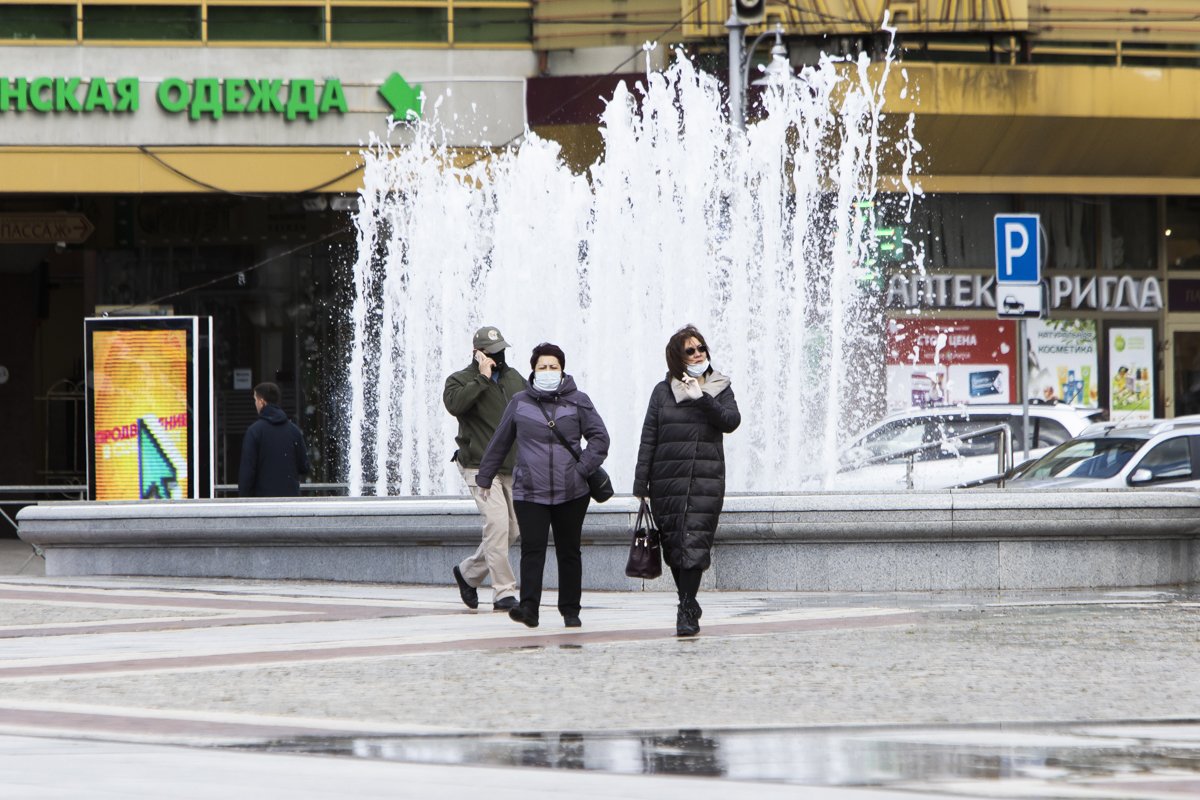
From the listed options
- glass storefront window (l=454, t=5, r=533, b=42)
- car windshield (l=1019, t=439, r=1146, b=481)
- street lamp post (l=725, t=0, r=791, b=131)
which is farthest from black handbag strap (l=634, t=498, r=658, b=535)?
glass storefront window (l=454, t=5, r=533, b=42)

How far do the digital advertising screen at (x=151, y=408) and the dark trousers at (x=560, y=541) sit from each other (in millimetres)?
6458

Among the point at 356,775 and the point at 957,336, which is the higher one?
the point at 957,336

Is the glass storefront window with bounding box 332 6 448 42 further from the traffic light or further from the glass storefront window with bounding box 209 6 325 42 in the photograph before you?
the traffic light

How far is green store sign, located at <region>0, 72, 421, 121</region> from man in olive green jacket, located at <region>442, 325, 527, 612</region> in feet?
44.8

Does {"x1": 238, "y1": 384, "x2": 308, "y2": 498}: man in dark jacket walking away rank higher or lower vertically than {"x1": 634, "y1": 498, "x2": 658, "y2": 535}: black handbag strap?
higher

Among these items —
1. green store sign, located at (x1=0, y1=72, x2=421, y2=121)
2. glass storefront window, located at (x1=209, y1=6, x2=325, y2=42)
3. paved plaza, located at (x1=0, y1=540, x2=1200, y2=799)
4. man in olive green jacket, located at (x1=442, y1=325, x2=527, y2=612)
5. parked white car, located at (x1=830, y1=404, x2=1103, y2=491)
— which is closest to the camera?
paved plaza, located at (x1=0, y1=540, x2=1200, y2=799)

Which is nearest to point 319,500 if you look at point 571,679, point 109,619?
point 109,619

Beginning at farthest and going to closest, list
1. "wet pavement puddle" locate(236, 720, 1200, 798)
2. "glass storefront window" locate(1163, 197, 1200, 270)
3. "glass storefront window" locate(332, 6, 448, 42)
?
"glass storefront window" locate(1163, 197, 1200, 270), "glass storefront window" locate(332, 6, 448, 42), "wet pavement puddle" locate(236, 720, 1200, 798)

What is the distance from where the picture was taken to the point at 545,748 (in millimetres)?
6422

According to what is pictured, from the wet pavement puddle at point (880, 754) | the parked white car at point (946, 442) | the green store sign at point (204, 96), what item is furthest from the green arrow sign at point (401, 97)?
the wet pavement puddle at point (880, 754)

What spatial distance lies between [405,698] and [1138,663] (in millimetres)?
3391

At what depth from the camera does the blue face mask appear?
1079 cm

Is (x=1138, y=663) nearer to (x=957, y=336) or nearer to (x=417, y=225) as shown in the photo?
(x=417, y=225)

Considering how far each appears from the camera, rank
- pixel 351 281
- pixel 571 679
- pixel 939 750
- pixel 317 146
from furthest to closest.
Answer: pixel 351 281, pixel 317 146, pixel 571 679, pixel 939 750
